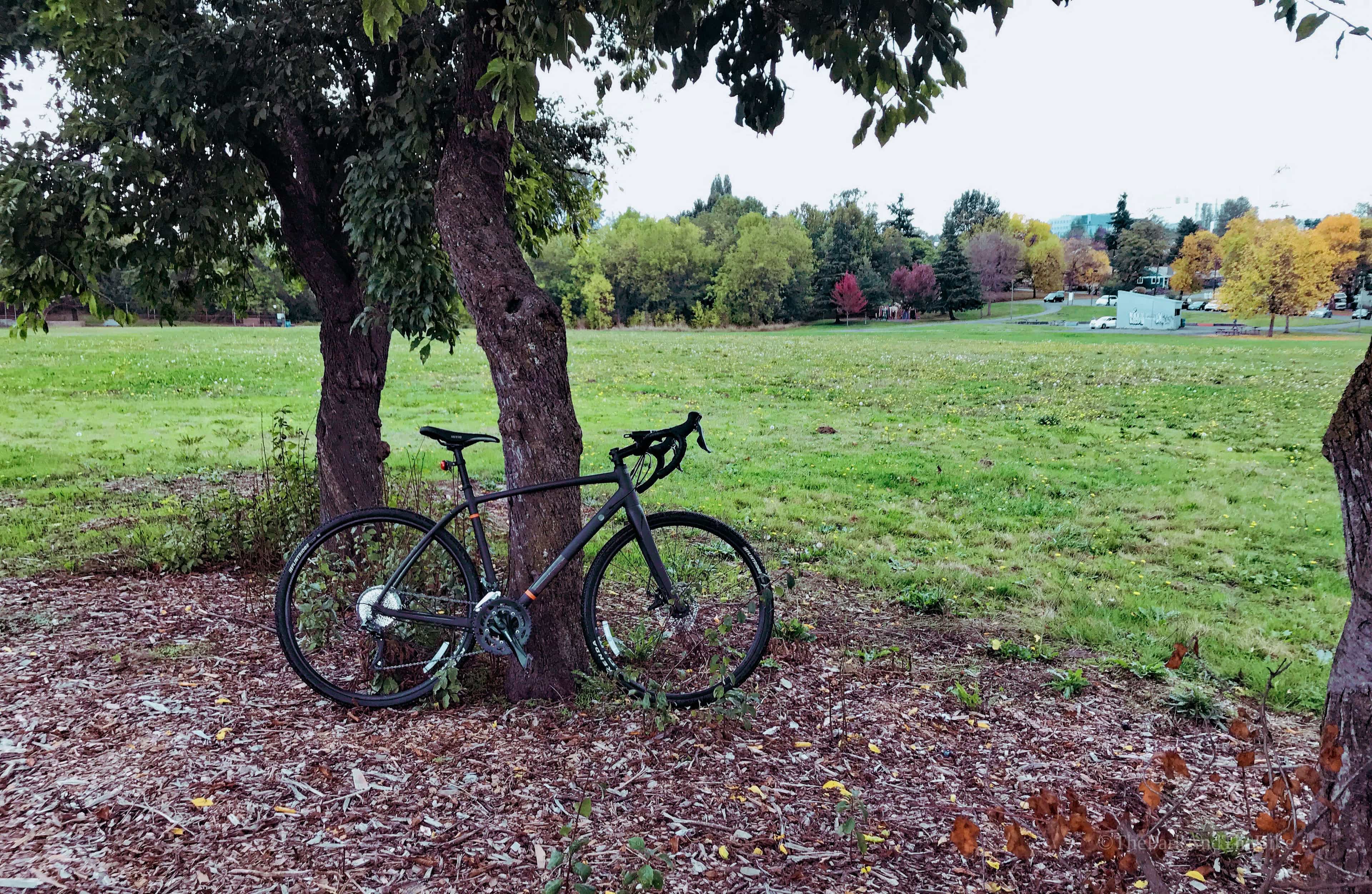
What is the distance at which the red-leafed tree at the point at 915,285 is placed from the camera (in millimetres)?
72188

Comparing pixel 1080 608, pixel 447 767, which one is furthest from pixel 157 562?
pixel 1080 608

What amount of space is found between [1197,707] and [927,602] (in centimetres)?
181

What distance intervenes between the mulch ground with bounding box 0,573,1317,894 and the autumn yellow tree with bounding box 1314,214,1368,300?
174 feet

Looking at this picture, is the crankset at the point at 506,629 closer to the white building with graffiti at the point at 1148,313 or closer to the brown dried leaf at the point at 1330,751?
the brown dried leaf at the point at 1330,751

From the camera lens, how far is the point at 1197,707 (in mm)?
4137

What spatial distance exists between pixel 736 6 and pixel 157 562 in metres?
5.18

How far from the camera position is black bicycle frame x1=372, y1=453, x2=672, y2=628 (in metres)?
3.72

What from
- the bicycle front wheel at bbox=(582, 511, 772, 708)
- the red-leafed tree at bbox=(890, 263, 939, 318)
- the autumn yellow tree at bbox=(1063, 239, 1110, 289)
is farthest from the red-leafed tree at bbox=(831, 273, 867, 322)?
the bicycle front wheel at bbox=(582, 511, 772, 708)

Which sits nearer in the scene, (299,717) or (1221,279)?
(299,717)

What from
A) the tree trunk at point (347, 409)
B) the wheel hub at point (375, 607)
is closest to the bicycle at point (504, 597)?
the wheel hub at point (375, 607)

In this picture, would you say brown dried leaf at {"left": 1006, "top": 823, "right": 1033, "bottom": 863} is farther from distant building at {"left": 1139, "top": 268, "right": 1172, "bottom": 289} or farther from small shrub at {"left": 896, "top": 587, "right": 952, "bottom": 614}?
distant building at {"left": 1139, "top": 268, "right": 1172, "bottom": 289}

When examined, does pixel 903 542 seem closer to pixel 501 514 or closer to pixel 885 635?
pixel 885 635

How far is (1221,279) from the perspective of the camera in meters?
60.1

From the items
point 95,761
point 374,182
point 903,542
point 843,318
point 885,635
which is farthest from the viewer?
point 843,318
